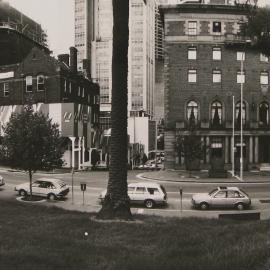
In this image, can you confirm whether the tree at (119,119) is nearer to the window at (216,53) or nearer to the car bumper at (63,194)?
the car bumper at (63,194)

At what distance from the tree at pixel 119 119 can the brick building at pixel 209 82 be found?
36149mm

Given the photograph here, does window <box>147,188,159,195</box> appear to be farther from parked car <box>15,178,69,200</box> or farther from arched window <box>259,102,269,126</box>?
arched window <box>259,102,269,126</box>

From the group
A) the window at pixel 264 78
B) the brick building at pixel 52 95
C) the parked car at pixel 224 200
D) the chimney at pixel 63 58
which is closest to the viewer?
the parked car at pixel 224 200

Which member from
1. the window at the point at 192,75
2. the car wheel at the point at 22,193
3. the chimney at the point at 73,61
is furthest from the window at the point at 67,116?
the car wheel at the point at 22,193

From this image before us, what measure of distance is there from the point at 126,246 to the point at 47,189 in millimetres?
20124

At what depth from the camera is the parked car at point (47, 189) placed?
1160 inches

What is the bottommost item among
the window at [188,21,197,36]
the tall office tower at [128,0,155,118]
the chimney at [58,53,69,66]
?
the chimney at [58,53,69,66]

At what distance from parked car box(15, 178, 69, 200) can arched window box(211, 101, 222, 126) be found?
25.9 metres

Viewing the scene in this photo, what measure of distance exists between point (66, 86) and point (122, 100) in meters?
45.1

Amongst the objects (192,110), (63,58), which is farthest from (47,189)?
(63,58)

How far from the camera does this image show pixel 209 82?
52.0m

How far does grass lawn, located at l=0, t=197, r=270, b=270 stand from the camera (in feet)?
26.4

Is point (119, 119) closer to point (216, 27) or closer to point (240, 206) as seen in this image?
point (240, 206)

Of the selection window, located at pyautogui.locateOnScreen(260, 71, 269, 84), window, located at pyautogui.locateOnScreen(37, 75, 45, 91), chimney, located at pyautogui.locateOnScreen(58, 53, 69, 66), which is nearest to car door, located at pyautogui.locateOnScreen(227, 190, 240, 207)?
window, located at pyautogui.locateOnScreen(260, 71, 269, 84)
